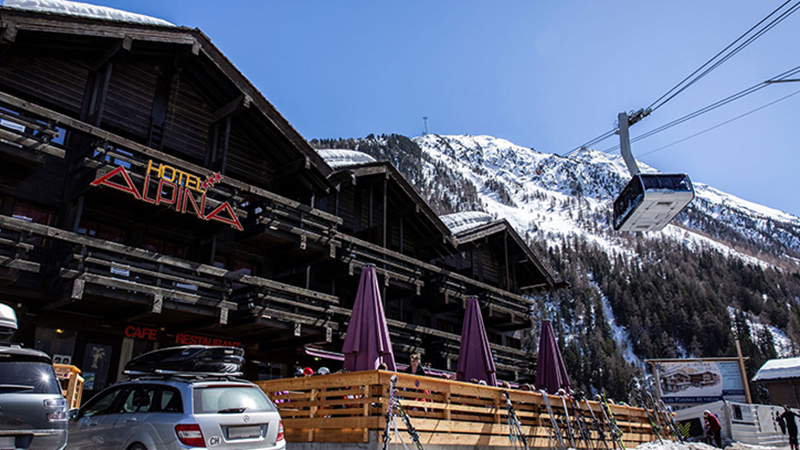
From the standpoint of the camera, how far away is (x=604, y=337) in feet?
338

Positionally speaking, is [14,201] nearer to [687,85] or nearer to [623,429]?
[623,429]

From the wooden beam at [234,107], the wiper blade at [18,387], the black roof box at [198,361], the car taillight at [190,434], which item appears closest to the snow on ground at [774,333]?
the wooden beam at [234,107]

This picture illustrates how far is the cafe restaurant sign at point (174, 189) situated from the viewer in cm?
1403

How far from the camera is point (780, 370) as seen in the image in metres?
35.8

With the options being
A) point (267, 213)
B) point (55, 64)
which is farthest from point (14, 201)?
point (267, 213)

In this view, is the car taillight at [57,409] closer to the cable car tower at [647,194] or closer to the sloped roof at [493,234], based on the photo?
the cable car tower at [647,194]

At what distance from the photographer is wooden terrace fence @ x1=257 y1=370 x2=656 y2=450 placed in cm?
1002

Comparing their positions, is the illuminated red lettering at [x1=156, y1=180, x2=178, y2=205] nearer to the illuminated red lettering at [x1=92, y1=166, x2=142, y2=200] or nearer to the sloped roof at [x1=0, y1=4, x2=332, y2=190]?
the illuminated red lettering at [x1=92, y1=166, x2=142, y2=200]

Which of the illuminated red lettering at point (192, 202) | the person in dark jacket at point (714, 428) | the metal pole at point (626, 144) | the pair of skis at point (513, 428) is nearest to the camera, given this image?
the pair of skis at point (513, 428)

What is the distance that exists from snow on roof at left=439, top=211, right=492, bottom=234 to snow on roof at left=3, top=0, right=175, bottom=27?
55.1 feet

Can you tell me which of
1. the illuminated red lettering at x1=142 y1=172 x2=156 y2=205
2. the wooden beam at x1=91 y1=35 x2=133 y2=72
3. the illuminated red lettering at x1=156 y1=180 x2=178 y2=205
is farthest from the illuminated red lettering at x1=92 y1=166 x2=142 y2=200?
the wooden beam at x1=91 y1=35 x2=133 y2=72

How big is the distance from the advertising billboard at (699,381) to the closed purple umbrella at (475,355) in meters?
23.1

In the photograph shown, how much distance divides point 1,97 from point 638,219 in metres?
19.2

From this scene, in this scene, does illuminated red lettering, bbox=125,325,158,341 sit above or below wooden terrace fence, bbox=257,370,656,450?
above
